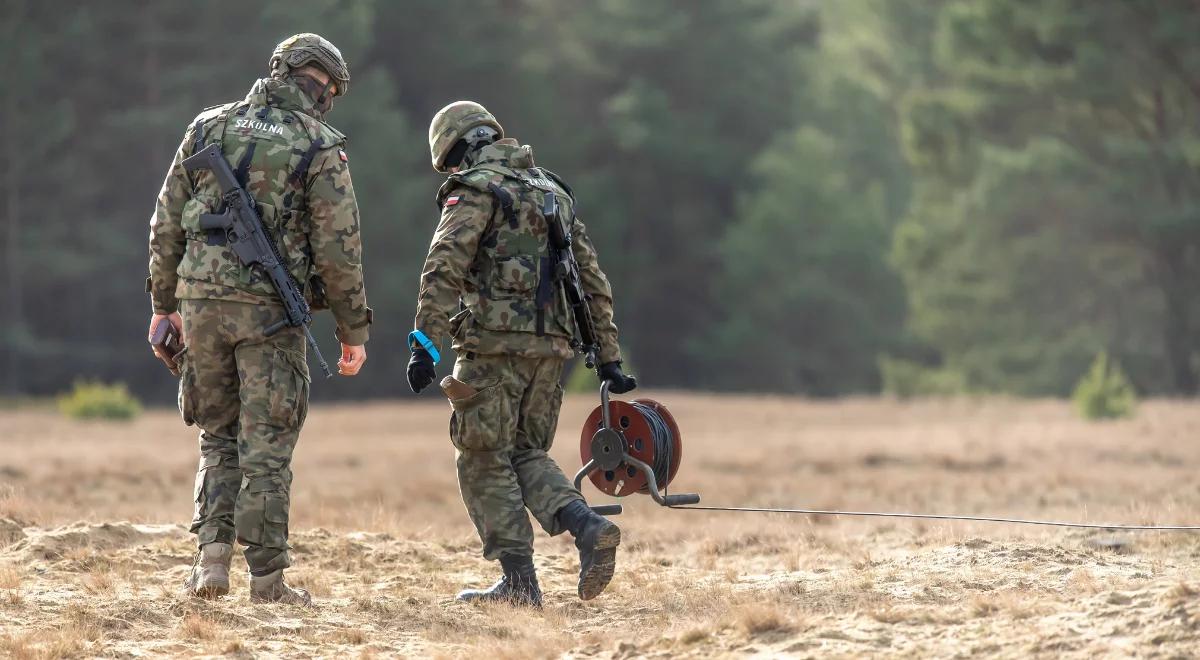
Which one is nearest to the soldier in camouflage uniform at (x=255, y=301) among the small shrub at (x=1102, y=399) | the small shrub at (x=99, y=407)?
the small shrub at (x=1102, y=399)

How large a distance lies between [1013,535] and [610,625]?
310 centimetres

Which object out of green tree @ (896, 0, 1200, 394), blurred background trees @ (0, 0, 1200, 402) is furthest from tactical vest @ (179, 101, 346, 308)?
green tree @ (896, 0, 1200, 394)

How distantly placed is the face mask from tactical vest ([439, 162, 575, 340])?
2.15ft

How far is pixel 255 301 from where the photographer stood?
6.42 m

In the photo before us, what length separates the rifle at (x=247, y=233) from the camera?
6.36 metres

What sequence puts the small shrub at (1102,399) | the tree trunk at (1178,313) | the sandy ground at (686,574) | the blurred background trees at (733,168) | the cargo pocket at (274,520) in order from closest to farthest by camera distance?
the sandy ground at (686,574) < the cargo pocket at (274,520) < the small shrub at (1102,399) < the blurred background trees at (733,168) < the tree trunk at (1178,313)

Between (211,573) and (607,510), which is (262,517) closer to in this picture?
(211,573)

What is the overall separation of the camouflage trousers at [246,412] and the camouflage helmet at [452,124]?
107cm

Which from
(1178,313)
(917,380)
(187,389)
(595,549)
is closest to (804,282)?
(917,380)

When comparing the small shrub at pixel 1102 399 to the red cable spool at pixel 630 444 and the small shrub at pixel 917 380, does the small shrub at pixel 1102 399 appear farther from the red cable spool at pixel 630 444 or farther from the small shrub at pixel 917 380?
the small shrub at pixel 917 380

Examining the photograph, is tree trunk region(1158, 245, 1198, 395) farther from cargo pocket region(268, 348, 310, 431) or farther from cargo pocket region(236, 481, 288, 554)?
cargo pocket region(236, 481, 288, 554)

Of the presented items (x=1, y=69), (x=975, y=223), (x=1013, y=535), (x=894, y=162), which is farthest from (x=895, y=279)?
(x=1013, y=535)

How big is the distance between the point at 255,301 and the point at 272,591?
121 centimetres

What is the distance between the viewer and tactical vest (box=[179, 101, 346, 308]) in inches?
253
